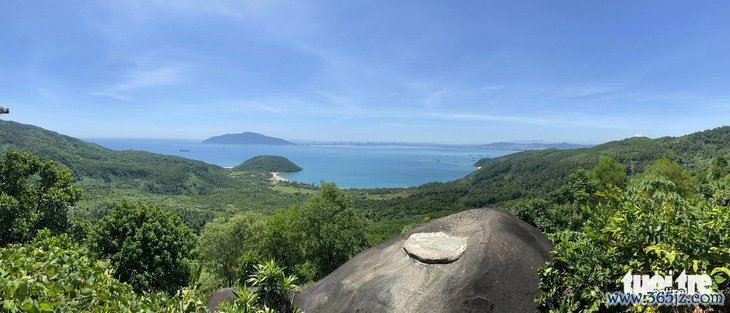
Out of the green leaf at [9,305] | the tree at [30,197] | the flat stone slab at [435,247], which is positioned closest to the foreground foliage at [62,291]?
the green leaf at [9,305]

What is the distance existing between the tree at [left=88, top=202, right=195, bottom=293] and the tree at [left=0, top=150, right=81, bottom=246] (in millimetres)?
4261

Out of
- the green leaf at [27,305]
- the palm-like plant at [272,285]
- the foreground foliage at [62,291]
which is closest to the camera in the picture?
the green leaf at [27,305]

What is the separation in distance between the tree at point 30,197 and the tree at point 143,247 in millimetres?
4261

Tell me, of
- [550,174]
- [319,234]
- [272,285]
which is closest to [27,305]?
[272,285]

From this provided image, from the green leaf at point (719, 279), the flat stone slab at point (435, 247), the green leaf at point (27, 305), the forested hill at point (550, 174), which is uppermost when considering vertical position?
the green leaf at point (719, 279)

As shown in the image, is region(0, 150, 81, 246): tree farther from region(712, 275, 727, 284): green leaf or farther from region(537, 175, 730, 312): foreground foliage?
region(712, 275, 727, 284): green leaf

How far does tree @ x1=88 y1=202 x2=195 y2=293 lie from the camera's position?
20.6 m

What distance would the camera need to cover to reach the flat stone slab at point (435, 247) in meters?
8.89

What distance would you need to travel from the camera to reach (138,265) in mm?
20859

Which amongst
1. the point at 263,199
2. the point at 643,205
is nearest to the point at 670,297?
the point at 643,205

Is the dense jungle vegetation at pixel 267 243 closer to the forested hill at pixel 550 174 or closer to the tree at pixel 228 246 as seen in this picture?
the tree at pixel 228 246

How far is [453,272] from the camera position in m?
8.47

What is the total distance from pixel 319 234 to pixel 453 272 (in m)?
18.8

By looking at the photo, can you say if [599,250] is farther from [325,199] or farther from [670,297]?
[325,199]
